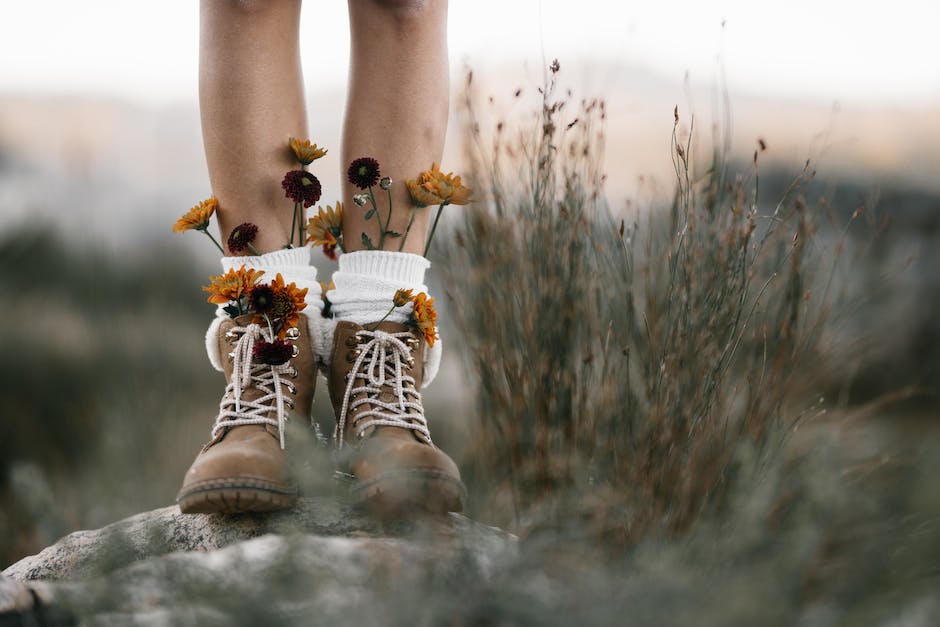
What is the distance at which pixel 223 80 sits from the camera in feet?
4.41

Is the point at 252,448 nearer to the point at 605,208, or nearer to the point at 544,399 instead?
the point at 544,399

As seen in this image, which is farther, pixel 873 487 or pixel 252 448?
pixel 873 487

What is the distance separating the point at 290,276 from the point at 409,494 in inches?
17.5

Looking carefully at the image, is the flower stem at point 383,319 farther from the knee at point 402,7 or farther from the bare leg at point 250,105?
the knee at point 402,7

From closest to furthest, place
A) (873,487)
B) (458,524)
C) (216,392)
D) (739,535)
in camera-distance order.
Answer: (739,535)
(458,524)
(873,487)
(216,392)

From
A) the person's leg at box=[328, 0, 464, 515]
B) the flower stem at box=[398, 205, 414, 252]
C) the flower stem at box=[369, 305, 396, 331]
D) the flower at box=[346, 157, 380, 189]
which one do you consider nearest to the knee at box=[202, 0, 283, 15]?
the person's leg at box=[328, 0, 464, 515]

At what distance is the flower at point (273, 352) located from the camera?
1.30 metres

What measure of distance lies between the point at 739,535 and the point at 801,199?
2.20 feet

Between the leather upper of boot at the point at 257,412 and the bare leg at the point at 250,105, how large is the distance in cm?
16

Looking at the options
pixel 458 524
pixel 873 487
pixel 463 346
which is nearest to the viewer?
pixel 458 524

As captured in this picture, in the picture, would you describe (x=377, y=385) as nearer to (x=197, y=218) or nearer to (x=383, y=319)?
(x=383, y=319)

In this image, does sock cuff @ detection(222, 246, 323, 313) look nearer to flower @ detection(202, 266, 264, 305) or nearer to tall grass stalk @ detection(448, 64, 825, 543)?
flower @ detection(202, 266, 264, 305)

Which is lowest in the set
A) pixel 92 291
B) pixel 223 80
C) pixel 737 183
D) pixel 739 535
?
pixel 92 291

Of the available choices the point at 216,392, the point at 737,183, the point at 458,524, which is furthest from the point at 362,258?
the point at 216,392
